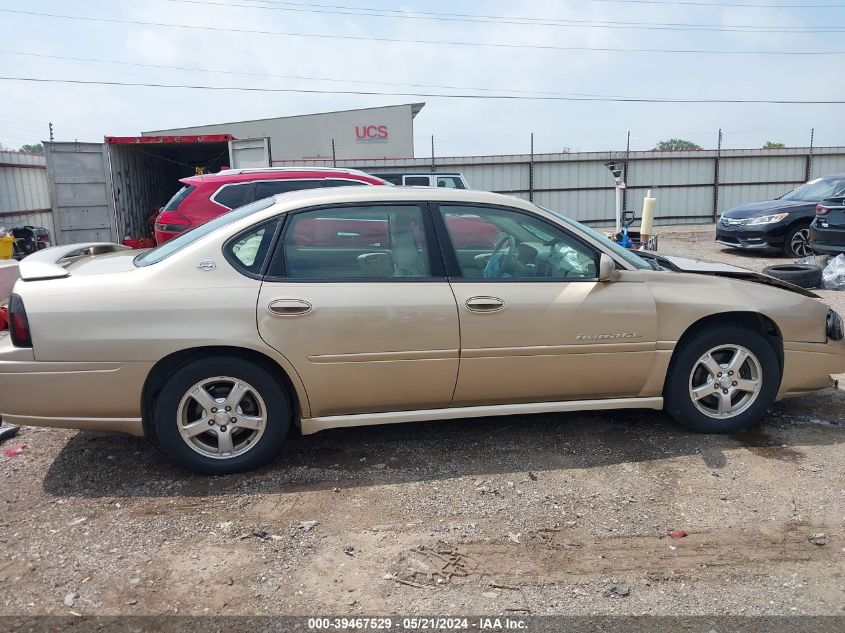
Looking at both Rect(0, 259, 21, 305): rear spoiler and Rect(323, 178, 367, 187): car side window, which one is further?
Rect(323, 178, 367, 187): car side window

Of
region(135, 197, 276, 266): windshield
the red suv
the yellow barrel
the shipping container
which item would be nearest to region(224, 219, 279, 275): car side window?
region(135, 197, 276, 266): windshield

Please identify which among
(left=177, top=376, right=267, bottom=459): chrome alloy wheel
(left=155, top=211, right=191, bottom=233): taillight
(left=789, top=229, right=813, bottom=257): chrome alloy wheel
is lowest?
(left=177, top=376, right=267, bottom=459): chrome alloy wheel

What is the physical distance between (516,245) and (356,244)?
38.9 inches

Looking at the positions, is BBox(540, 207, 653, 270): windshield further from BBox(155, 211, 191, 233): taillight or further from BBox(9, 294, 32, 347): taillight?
BBox(155, 211, 191, 233): taillight

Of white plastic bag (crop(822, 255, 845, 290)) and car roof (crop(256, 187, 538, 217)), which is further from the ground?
car roof (crop(256, 187, 538, 217))

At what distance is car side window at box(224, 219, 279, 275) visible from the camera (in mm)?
3834

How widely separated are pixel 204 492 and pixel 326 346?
1.03 meters

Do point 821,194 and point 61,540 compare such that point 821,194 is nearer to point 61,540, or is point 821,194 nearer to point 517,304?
point 517,304

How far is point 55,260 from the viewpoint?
13.8ft

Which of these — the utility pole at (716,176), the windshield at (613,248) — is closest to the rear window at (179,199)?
the windshield at (613,248)

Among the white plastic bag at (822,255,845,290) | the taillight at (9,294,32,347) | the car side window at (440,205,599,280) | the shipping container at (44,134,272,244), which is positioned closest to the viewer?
the taillight at (9,294,32,347)

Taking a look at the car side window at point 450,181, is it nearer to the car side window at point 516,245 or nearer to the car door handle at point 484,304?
the car side window at point 516,245

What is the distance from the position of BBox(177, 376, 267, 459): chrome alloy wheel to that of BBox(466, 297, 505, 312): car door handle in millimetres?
1282

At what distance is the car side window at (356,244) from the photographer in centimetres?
390
